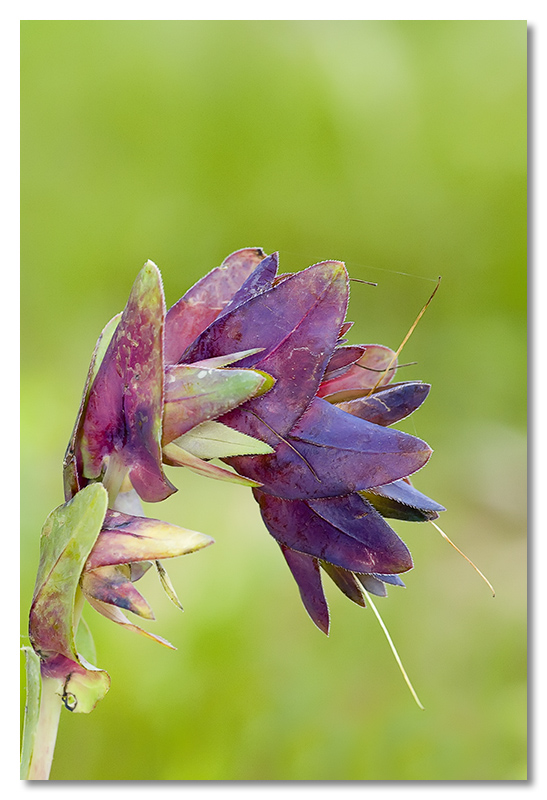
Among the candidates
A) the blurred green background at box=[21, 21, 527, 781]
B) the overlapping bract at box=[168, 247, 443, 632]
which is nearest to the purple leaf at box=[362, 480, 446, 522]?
the overlapping bract at box=[168, 247, 443, 632]

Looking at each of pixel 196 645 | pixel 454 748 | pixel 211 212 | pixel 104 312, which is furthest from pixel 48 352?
pixel 454 748

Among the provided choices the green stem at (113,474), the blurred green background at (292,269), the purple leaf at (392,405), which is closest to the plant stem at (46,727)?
the green stem at (113,474)

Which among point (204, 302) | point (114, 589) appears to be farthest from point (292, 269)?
point (114, 589)

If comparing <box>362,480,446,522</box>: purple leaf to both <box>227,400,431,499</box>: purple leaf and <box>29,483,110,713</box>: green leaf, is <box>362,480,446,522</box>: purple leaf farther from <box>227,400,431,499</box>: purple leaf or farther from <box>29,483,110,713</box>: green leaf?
<box>29,483,110,713</box>: green leaf

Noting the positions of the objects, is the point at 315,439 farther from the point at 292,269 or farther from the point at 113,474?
the point at 292,269

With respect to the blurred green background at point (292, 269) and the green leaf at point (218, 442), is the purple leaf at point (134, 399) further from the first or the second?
the blurred green background at point (292, 269)
